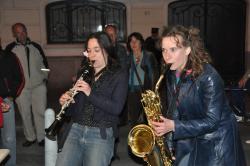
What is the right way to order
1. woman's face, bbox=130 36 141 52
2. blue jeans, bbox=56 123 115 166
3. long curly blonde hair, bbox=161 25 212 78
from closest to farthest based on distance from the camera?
1. long curly blonde hair, bbox=161 25 212 78
2. blue jeans, bbox=56 123 115 166
3. woman's face, bbox=130 36 141 52

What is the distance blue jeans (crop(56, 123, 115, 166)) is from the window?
985cm

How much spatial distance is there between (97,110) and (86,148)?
343mm

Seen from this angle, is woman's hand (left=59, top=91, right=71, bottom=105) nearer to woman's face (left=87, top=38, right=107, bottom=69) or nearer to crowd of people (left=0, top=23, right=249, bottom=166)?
crowd of people (left=0, top=23, right=249, bottom=166)

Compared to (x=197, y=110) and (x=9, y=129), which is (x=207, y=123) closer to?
(x=197, y=110)

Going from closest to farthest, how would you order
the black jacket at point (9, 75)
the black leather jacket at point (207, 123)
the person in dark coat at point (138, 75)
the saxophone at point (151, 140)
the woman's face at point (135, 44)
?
the black leather jacket at point (207, 123) → the saxophone at point (151, 140) → the black jacket at point (9, 75) → the person in dark coat at point (138, 75) → the woman's face at point (135, 44)

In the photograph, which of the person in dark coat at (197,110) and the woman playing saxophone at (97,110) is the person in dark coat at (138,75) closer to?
the woman playing saxophone at (97,110)

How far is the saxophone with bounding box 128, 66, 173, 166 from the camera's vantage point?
3.46 meters

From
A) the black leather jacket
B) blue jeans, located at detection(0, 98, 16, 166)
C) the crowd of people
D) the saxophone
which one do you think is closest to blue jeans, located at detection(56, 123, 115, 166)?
the crowd of people

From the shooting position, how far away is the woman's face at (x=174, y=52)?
2.95 metres

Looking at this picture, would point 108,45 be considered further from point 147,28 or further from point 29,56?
point 147,28

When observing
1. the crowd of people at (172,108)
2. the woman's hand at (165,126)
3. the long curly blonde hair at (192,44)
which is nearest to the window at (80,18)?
the crowd of people at (172,108)

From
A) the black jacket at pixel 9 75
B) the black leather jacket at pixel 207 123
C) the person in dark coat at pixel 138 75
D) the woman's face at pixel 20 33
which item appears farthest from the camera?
the person in dark coat at pixel 138 75

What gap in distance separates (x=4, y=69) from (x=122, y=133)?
3.16 meters

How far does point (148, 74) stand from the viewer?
684cm
